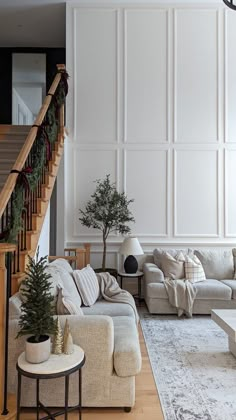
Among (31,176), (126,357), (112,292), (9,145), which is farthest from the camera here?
(9,145)

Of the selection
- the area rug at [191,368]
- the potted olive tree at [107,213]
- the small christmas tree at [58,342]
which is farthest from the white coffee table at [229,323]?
the potted olive tree at [107,213]

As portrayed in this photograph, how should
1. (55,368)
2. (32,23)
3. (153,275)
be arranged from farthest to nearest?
(32,23) < (153,275) < (55,368)

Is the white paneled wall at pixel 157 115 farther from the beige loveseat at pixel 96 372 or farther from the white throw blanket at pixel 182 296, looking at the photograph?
the beige loveseat at pixel 96 372

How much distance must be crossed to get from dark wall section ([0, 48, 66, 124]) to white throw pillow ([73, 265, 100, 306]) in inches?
201

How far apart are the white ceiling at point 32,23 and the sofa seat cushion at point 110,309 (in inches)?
198

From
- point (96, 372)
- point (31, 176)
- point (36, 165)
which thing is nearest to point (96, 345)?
point (96, 372)

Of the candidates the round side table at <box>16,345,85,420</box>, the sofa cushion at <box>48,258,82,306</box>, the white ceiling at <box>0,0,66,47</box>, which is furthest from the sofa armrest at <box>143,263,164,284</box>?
the white ceiling at <box>0,0,66,47</box>

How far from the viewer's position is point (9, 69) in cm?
766

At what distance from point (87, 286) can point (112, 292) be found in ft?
1.25

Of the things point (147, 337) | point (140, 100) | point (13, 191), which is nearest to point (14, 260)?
point (13, 191)

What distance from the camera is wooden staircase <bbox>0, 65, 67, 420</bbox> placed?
91.7 inches

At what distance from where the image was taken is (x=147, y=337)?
391 cm

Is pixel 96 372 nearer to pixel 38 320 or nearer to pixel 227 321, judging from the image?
pixel 38 320

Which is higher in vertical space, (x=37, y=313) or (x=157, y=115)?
(x=157, y=115)
